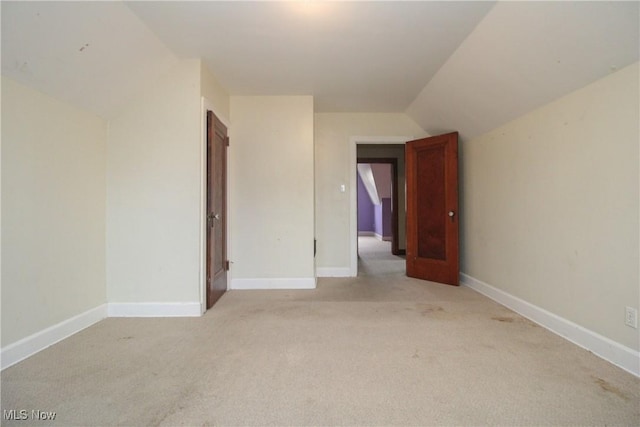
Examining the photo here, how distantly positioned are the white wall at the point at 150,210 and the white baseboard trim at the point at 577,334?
2794 millimetres

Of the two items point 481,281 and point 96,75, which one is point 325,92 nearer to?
point 96,75

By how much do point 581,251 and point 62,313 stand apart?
3.61m

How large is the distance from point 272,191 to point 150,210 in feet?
4.36

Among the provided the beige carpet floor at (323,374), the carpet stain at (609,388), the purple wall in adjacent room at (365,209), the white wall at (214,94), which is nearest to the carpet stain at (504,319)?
the beige carpet floor at (323,374)

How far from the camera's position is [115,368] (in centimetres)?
168

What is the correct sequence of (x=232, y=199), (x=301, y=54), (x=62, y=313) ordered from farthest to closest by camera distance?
(x=232, y=199), (x=301, y=54), (x=62, y=313)

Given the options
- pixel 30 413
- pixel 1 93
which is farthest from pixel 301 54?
pixel 30 413

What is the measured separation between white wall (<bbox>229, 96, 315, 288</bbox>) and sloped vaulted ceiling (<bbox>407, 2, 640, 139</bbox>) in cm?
161

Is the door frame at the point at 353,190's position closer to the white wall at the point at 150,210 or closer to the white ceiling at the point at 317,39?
the white ceiling at the point at 317,39

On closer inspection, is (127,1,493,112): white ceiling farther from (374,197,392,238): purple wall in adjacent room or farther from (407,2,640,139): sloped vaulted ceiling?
(374,197,392,238): purple wall in adjacent room

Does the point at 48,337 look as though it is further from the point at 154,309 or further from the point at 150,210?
the point at 150,210

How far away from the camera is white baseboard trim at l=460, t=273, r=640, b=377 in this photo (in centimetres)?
165

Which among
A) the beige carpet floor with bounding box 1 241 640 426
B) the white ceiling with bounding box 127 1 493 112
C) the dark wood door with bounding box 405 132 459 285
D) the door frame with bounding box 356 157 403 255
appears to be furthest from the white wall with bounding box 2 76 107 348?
the door frame with bounding box 356 157 403 255

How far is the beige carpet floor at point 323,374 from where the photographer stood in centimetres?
130
